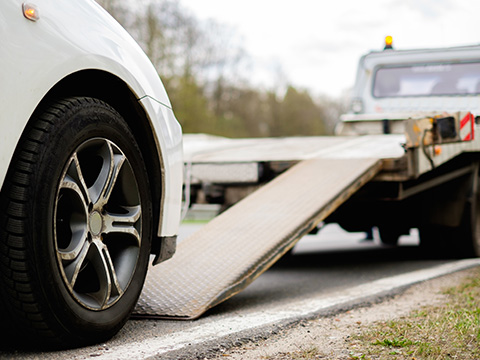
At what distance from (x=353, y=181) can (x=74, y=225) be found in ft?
8.99

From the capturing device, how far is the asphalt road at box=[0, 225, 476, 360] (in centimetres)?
260

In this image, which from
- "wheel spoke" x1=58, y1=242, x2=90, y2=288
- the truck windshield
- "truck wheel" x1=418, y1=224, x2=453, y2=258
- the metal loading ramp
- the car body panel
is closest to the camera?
the car body panel

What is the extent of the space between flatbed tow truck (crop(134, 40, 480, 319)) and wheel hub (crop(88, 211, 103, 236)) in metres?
0.80

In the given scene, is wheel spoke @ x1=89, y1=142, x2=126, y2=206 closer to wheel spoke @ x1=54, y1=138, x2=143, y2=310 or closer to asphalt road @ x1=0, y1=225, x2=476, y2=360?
wheel spoke @ x1=54, y1=138, x2=143, y2=310

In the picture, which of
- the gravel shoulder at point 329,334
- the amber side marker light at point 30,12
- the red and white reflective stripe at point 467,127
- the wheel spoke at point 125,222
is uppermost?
the amber side marker light at point 30,12

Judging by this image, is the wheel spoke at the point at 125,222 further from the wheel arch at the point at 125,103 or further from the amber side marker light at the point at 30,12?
the amber side marker light at the point at 30,12

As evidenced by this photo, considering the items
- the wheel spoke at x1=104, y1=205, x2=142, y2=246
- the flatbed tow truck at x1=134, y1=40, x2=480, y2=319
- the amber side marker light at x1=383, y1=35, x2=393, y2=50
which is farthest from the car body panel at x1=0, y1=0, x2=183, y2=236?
the amber side marker light at x1=383, y1=35, x2=393, y2=50

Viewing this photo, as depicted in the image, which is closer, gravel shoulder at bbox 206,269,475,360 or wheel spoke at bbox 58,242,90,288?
wheel spoke at bbox 58,242,90,288

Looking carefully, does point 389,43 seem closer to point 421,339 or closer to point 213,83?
point 421,339

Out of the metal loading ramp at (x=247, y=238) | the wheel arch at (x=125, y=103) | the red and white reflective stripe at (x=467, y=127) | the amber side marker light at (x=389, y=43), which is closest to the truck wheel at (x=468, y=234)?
the red and white reflective stripe at (x=467, y=127)

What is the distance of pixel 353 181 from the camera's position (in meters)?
4.86

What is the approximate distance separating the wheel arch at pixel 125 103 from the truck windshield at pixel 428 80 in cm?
599

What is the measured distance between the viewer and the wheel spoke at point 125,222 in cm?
270

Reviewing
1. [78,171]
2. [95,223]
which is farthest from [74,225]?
[78,171]
